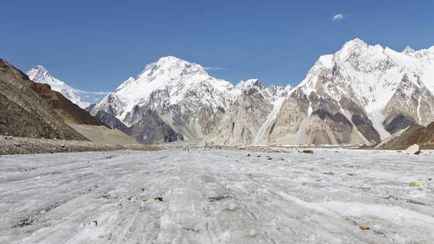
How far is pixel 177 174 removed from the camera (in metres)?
16.4

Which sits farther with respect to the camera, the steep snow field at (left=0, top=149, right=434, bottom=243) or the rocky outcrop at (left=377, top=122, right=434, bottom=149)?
the rocky outcrop at (left=377, top=122, right=434, bottom=149)

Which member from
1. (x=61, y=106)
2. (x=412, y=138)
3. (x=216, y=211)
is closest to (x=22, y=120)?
(x=216, y=211)

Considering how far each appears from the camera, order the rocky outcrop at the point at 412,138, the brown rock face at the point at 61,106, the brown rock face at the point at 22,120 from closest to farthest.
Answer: the brown rock face at the point at 22,120 → the brown rock face at the point at 61,106 → the rocky outcrop at the point at 412,138

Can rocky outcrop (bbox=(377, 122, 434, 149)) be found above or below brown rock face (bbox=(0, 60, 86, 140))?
above

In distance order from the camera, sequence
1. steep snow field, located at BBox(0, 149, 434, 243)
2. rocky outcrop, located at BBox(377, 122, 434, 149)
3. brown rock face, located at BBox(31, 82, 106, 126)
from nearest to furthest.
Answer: steep snow field, located at BBox(0, 149, 434, 243)
brown rock face, located at BBox(31, 82, 106, 126)
rocky outcrop, located at BBox(377, 122, 434, 149)

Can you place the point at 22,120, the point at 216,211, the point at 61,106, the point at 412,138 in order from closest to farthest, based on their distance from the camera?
the point at 216,211, the point at 22,120, the point at 61,106, the point at 412,138

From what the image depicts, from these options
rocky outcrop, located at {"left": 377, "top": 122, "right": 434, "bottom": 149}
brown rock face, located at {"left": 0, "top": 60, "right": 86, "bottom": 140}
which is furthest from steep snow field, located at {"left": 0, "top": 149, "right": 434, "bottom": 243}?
rocky outcrop, located at {"left": 377, "top": 122, "right": 434, "bottom": 149}

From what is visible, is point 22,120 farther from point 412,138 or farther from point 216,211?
point 412,138

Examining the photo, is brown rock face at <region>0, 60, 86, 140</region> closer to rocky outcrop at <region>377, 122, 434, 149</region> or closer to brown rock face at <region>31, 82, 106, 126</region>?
brown rock face at <region>31, 82, 106, 126</region>

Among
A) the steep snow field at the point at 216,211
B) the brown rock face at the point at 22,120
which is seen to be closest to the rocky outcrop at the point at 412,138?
the brown rock face at the point at 22,120

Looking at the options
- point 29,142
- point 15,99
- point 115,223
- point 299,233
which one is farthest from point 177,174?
point 15,99

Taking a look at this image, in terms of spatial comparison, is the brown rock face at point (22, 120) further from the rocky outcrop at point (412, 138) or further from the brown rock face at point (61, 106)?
the rocky outcrop at point (412, 138)

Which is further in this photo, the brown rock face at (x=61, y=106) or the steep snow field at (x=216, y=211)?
the brown rock face at (x=61, y=106)

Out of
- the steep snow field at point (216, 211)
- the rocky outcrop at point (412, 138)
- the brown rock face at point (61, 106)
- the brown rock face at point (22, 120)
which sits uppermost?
the brown rock face at point (61, 106)
